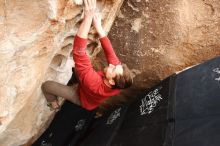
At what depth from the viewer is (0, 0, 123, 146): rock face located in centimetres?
208

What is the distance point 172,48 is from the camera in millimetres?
3088

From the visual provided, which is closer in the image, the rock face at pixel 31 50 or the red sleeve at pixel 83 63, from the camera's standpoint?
the rock face at pixel 31 50

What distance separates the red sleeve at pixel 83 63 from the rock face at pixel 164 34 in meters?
0.80

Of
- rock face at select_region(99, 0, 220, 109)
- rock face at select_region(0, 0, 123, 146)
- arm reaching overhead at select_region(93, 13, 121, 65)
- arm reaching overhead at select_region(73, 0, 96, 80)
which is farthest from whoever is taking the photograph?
rock face at select_region(99, 0, 220, 109)

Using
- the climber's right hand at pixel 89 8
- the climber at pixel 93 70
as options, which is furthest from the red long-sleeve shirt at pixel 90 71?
the climber's right hand at pixel 89 8

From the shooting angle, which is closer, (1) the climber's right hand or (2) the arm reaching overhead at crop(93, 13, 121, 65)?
(1) the climber's right hand

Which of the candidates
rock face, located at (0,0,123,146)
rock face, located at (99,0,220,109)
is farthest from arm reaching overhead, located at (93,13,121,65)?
rock face, located at (99,0,220,109)

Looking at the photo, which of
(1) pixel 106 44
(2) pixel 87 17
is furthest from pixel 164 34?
(2) pixel 87 17

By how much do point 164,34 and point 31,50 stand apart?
1.19 meters

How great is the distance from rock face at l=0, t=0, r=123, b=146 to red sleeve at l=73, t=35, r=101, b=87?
0.52ft

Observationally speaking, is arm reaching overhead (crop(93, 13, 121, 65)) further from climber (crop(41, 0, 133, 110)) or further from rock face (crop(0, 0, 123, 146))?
rock face (crop(0, 0, 123, 146))

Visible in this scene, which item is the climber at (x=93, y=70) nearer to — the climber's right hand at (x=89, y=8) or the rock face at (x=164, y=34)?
the climber's right hand at (x=89, y=8)

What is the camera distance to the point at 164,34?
302cm

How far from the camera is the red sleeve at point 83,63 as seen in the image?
7.33 feet
